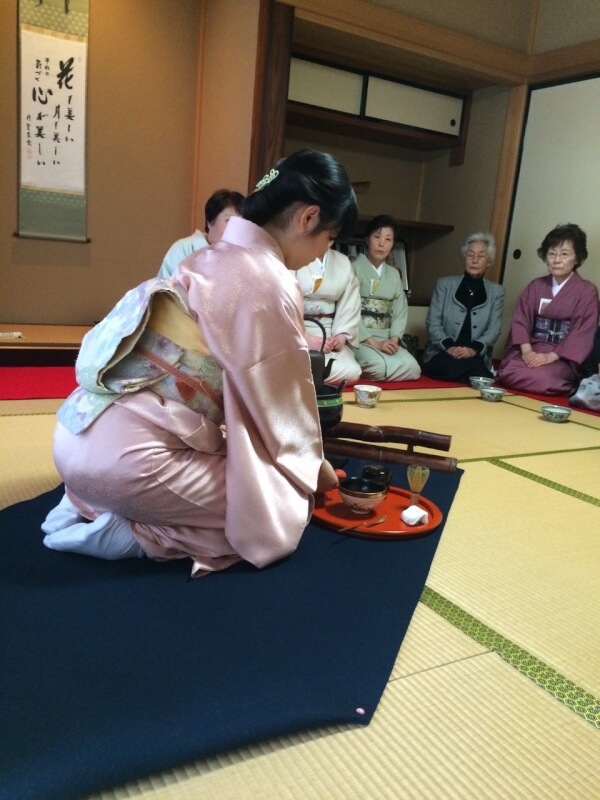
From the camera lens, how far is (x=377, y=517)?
7.32 feet

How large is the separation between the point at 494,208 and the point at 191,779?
594 cm

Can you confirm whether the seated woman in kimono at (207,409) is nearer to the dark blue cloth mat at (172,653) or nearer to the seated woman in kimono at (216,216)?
the dark blue cloth mat at (172,653)

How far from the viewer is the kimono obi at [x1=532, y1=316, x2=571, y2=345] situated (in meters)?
5.33

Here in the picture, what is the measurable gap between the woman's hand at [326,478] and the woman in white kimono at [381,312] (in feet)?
9.47

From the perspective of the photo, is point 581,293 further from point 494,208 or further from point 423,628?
point 423,628

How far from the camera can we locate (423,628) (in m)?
1.69

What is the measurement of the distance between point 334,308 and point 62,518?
10.6 feet

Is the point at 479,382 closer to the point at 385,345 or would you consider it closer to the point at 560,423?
the point at 385,345

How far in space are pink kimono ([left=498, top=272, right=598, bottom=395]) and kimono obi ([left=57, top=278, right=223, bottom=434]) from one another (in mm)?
3900

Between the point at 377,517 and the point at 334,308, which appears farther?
the point at 334,308

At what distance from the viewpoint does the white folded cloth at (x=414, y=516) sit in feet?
A: 7.23

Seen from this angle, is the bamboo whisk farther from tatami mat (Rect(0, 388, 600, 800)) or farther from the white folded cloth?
tatami mat (Rect(0, 388, 600, 800))

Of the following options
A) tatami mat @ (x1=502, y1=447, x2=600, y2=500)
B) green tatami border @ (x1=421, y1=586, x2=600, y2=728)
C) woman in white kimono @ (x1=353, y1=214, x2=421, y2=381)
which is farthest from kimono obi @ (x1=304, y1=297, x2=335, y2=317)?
green tatami border @ (x1=421, y1=586, x2=600, y2=728)

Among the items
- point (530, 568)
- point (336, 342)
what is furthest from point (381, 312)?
point (530, 568)
